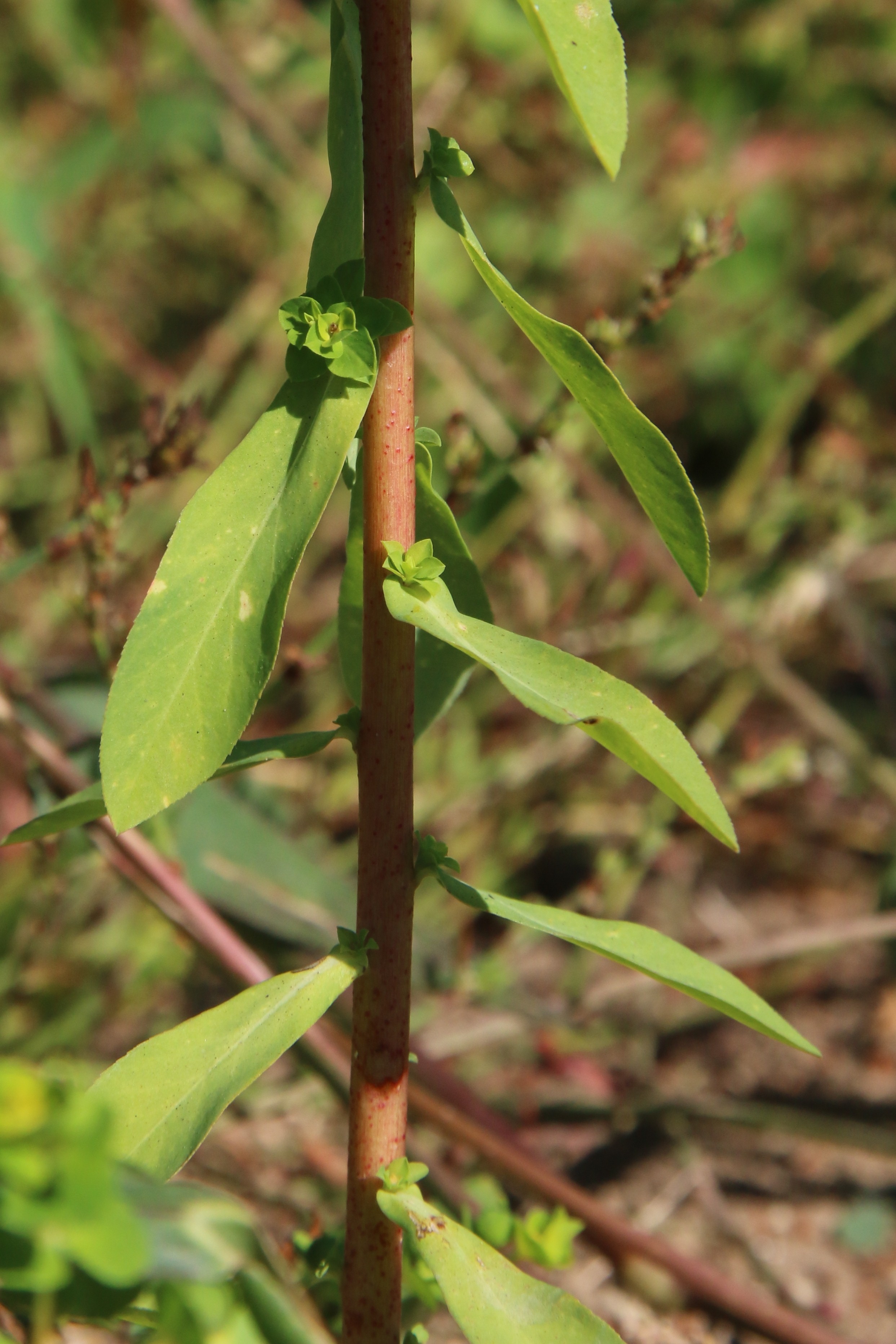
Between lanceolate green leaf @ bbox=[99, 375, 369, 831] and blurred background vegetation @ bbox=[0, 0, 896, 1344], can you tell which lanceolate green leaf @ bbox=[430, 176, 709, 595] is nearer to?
lanceolate green leaf @ bbox=[99, 375, 369, 831]

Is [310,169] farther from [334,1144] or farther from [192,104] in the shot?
[334,1144]

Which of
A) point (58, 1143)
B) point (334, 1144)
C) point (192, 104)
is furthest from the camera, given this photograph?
point (192, 104)

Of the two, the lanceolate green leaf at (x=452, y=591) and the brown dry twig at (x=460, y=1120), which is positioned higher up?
the lanceolate green leaf at (x=452, y=591)

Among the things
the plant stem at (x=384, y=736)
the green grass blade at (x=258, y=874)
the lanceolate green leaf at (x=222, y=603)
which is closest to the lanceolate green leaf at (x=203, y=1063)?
the plant stem at (x=384, y=736)

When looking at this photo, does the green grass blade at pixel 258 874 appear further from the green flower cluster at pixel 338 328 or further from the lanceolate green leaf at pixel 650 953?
the green flower cluster at pixel 338 328

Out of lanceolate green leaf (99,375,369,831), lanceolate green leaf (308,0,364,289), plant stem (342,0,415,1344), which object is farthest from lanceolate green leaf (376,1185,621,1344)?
lanceolate green leaf (308,0,364,289)

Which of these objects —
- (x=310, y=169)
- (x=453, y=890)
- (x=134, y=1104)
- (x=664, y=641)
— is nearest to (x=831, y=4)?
(x=310, y=169)

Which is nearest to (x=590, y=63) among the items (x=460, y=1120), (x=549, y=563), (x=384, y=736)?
(x=384, y=736)
